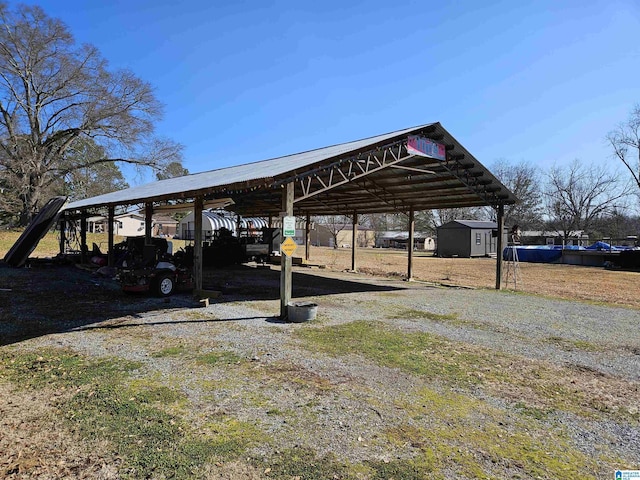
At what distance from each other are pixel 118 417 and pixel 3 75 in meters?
34.0

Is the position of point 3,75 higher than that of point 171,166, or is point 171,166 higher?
point 3,75

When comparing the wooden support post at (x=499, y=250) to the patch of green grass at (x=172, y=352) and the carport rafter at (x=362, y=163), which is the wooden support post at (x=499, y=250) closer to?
the carport rafter at (x=362, y=163)

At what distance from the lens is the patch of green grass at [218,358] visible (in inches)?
199

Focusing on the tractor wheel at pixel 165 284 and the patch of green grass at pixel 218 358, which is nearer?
the patch of green grass at pixel 218 358

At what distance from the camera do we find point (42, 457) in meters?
2.84

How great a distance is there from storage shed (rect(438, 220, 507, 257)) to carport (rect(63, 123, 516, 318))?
18387 millimetres

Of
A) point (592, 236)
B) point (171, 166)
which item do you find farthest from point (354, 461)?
point (592, 236)

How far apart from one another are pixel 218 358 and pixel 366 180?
1059 centimetres

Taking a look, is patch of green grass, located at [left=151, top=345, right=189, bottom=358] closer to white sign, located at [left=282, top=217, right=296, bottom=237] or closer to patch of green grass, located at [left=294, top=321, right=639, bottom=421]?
patch of green grass, located at [left=294, top=321, right=639, bottom=421]

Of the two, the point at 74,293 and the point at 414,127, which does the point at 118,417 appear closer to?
the point at 74,293

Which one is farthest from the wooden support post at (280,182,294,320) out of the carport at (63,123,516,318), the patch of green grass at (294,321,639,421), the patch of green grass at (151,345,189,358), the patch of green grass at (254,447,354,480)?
the patch of green grass at (254,447,354,480)

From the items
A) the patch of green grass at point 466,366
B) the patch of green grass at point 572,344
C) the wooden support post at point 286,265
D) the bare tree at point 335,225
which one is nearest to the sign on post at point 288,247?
the wooden support post at point 286,265

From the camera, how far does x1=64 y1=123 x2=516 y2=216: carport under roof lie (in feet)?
28.3

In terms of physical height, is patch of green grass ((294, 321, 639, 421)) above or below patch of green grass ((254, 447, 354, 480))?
below
